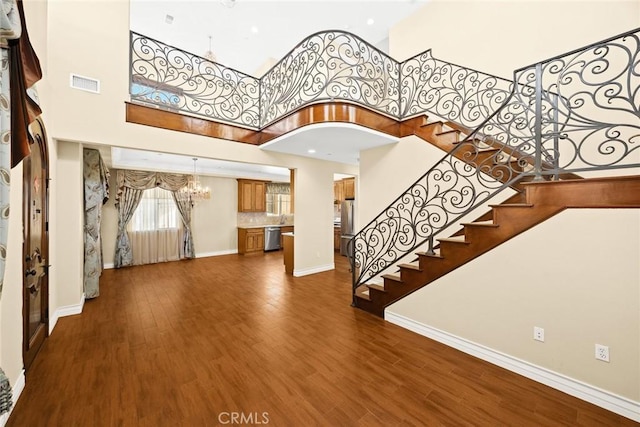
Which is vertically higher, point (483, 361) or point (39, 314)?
point (39, 314)

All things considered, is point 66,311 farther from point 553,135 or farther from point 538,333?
point 553,135

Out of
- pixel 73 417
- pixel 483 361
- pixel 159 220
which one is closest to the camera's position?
pixel 73 417

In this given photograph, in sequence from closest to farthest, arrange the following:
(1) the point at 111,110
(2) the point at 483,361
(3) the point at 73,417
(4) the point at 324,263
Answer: (3) the point at 73,417 → (2) the point at 483,361 → (1) the point at 111,110 → (4) the point at 324,263

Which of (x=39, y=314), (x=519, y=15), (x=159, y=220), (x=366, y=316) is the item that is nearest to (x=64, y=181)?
(x=39, y=314)

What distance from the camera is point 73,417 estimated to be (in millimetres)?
1865

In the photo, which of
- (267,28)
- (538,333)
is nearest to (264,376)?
(538,333)

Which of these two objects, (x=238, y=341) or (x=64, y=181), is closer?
(x=238, y=341)

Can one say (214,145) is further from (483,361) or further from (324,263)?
(483,361)

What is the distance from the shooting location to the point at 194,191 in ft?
21.8

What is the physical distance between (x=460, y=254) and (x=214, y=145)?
405 centimetres

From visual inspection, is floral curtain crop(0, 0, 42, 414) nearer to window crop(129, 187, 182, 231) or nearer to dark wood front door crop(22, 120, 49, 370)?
dark wood front door crop(22, 120, 49, 370)

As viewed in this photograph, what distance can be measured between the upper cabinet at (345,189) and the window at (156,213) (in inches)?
208

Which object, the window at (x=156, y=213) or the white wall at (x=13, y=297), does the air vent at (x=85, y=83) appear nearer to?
the white wall at (x=13, y=297)
